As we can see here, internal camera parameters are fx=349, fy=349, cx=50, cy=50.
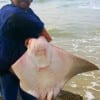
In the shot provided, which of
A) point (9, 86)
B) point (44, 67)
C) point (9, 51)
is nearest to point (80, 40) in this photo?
point (9, 86)

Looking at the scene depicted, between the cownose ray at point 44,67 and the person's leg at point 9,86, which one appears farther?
the person's leg at point 9,86

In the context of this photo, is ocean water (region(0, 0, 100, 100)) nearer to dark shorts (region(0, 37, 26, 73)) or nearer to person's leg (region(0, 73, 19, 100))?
person's leg (region(0, 73, 19, 100))

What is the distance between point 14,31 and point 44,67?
0.53 meters

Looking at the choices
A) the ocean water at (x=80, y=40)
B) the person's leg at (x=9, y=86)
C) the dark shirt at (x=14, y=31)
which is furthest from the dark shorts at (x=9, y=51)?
the ocean water at (x=80, y=40)

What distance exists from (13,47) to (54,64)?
0.53m

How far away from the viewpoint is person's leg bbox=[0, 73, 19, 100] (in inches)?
165

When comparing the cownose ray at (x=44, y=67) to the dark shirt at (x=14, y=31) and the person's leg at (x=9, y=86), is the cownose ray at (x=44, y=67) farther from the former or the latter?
the person's leg at (x=9, y=86)

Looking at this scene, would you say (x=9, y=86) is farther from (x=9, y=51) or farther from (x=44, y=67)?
(x=44, y=67)

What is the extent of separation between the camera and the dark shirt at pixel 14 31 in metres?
3.87

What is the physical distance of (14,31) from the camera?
392cm

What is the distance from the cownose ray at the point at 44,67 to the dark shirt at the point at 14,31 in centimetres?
16

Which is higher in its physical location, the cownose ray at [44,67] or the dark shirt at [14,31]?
the dark shirt at [14,31]

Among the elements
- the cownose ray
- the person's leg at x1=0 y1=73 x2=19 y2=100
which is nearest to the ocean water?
the person's leg at x1=0 y1=73 x2=19 y2=100

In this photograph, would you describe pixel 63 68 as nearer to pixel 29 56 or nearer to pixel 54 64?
pixel 54 64
